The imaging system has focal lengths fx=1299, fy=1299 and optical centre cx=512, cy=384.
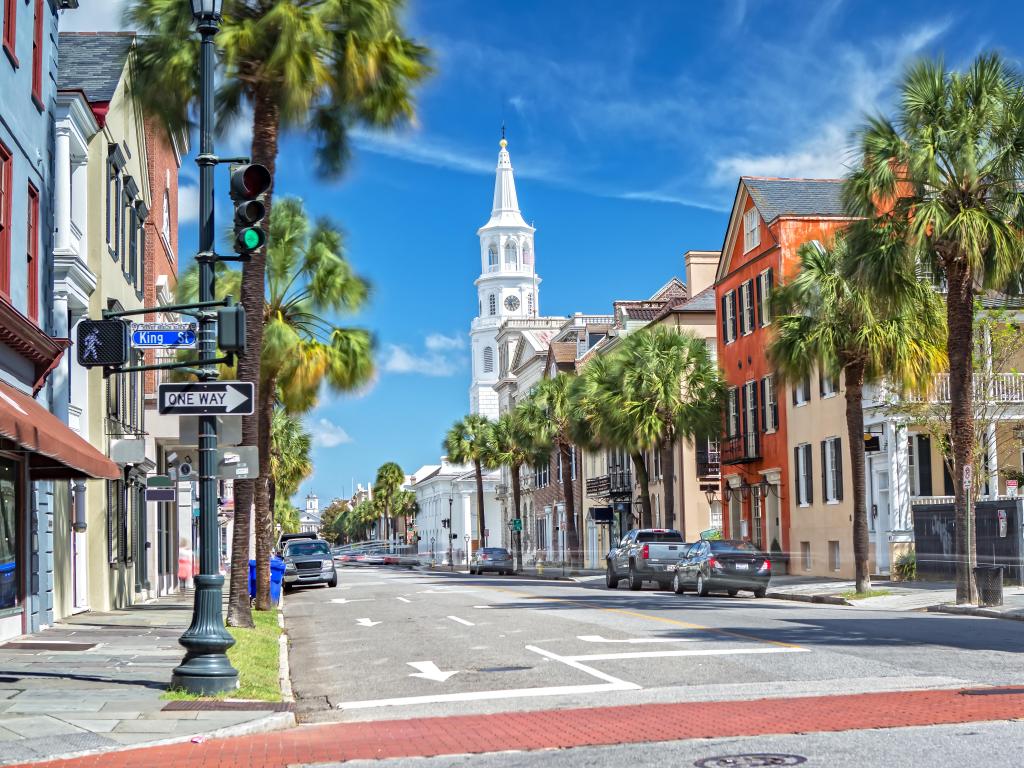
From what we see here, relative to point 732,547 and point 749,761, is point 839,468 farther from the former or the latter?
point 749,761

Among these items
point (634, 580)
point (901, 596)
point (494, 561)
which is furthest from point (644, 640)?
point (494, 561)

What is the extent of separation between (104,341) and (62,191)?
8.04 meters

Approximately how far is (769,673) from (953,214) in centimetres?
1337

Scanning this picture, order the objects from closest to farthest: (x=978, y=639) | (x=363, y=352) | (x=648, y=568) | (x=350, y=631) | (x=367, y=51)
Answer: (x=978, y=639)
(x=367, y=51)
(x=350, y=631)
(x=363, y=352)
(x=648, y=568)

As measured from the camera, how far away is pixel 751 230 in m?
46.2

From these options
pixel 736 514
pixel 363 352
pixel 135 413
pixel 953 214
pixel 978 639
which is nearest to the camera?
pixel 978 639


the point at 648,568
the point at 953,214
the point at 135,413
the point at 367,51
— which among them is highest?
the point at 367,51

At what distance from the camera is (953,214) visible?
24.1 metres

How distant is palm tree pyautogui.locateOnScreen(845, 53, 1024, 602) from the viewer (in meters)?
23.6

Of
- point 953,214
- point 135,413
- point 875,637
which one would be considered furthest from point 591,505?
point 875,637

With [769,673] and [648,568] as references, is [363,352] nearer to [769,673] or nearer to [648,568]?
[648,568]

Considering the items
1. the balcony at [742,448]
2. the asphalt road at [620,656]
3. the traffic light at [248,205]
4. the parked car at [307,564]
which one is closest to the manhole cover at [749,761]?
the asphalt road at [620,656]

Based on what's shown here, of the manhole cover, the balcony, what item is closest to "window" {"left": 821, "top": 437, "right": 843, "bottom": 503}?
the balcony

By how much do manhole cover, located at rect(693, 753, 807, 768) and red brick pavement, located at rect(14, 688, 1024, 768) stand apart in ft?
3.41
